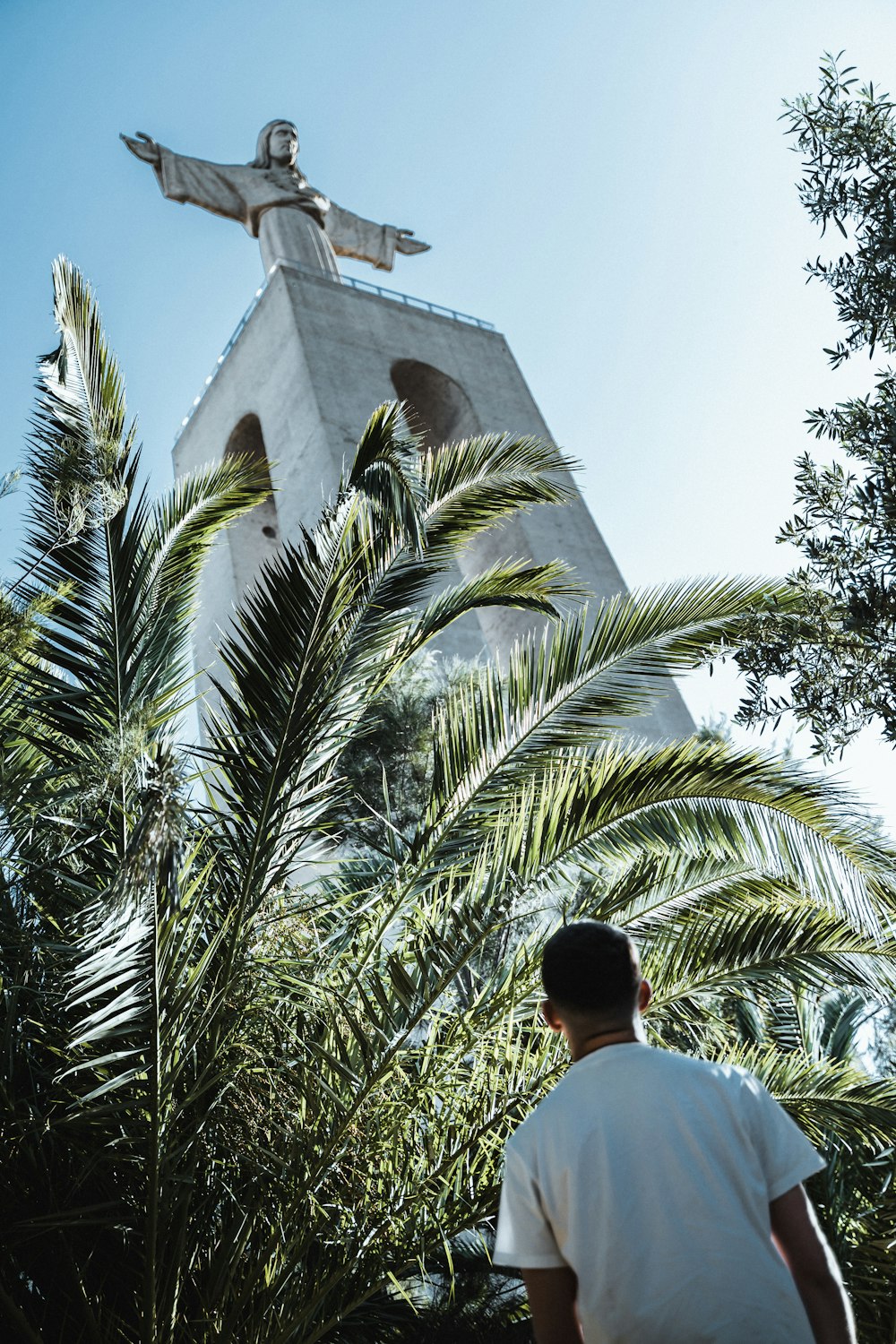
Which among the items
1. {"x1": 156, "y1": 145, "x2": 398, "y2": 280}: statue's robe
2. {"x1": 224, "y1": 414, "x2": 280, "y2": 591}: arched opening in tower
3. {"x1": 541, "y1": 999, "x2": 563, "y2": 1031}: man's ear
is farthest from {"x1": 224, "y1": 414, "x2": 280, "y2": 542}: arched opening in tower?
{"x1": 541, "y1": 999, "x2": 563, "y2": 1031}: man's ear

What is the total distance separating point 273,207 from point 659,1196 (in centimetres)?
2007

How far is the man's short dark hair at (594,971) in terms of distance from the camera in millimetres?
1771

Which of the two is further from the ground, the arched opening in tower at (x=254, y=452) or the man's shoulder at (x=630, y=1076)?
the arched opening in tower at (x=254, y=452)

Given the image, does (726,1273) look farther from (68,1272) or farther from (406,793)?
(406,793)

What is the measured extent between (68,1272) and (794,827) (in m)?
3.23

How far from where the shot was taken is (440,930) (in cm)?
427

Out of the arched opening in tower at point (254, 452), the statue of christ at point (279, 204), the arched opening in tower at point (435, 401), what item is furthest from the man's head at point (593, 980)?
the statue of christ at point (279, 204)

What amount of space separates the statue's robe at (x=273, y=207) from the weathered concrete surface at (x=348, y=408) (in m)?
1.97

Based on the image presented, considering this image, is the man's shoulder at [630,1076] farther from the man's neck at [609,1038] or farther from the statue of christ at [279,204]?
the statue of christ at [279,204]

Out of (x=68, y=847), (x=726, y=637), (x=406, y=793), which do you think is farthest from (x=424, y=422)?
(x=68, y=847)

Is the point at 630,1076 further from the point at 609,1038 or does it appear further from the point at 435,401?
the point at 435,401

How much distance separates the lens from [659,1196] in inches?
59.7

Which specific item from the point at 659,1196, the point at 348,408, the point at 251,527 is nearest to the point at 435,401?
the point at 348,408

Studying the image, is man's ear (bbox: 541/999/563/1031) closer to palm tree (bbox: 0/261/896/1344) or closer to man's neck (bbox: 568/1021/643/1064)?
man's neck (bbox: 568/1021/643/1064)
